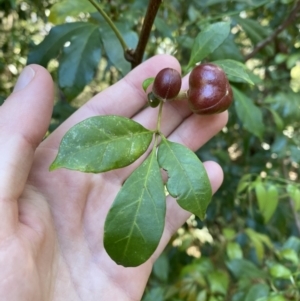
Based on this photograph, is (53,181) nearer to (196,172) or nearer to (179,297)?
(196,172)

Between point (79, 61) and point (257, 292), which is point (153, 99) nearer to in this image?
point (79, 61)

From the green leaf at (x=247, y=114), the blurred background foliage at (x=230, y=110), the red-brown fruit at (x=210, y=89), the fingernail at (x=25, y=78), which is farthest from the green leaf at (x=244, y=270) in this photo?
the fingernail at (x=25, y=78)

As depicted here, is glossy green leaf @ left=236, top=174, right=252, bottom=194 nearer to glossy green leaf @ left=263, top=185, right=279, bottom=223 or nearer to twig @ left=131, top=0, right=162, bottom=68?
glossy green leaf @ left=263, top=185, right=279, bottom=223

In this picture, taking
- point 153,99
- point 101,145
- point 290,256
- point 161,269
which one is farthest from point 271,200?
point 101,145

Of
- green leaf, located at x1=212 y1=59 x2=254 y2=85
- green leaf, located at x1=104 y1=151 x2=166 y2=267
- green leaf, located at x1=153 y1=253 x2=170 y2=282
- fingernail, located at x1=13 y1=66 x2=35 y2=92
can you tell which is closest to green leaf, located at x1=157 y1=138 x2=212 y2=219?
green leaf, located at x1=104 y1=151 x2=166 y2=267

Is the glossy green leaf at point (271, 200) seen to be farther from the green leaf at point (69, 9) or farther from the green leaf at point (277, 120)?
the green leaf at point (69, 9)
